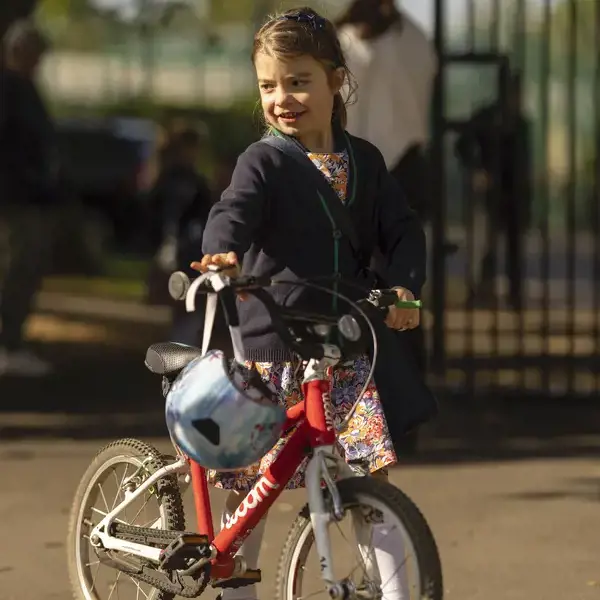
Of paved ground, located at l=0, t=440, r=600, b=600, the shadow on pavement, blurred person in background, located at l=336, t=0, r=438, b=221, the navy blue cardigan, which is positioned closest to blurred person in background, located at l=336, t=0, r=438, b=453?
blurred person in background, located at l=336, t=0, r=438, b=221

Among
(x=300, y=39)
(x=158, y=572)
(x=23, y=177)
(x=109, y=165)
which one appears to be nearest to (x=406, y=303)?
(x=300, y=39)

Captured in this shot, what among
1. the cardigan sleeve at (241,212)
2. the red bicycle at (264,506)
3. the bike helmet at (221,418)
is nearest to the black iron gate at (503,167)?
the red bicycle at (264,506)

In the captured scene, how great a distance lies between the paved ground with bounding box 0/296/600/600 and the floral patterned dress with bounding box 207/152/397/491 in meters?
1.05

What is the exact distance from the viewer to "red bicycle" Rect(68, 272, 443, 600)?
164 inches

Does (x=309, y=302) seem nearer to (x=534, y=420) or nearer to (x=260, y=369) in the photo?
(x=260, y=369)

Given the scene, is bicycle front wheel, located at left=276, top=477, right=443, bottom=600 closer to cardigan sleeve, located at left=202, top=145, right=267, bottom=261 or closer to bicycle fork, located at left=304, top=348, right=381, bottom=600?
bicycle fork, located at left=304, top=348, right=381, bottom=600

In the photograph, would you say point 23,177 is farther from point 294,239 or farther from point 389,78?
point 294,239

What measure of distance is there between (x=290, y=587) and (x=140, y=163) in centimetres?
1703

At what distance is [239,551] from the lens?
4793mm

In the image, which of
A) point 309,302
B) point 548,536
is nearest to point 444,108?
point 548,536

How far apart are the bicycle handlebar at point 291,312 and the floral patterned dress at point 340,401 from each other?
0.92ft

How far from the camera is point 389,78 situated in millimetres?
7664

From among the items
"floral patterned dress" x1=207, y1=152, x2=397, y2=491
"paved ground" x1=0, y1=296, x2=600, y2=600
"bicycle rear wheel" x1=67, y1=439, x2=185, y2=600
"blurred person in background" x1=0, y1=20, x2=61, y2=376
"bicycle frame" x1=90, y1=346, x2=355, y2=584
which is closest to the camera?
"bicycle frame" x1=90, y1=346, x2=355, y2=584

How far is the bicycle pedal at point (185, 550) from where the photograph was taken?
4.55 meters
